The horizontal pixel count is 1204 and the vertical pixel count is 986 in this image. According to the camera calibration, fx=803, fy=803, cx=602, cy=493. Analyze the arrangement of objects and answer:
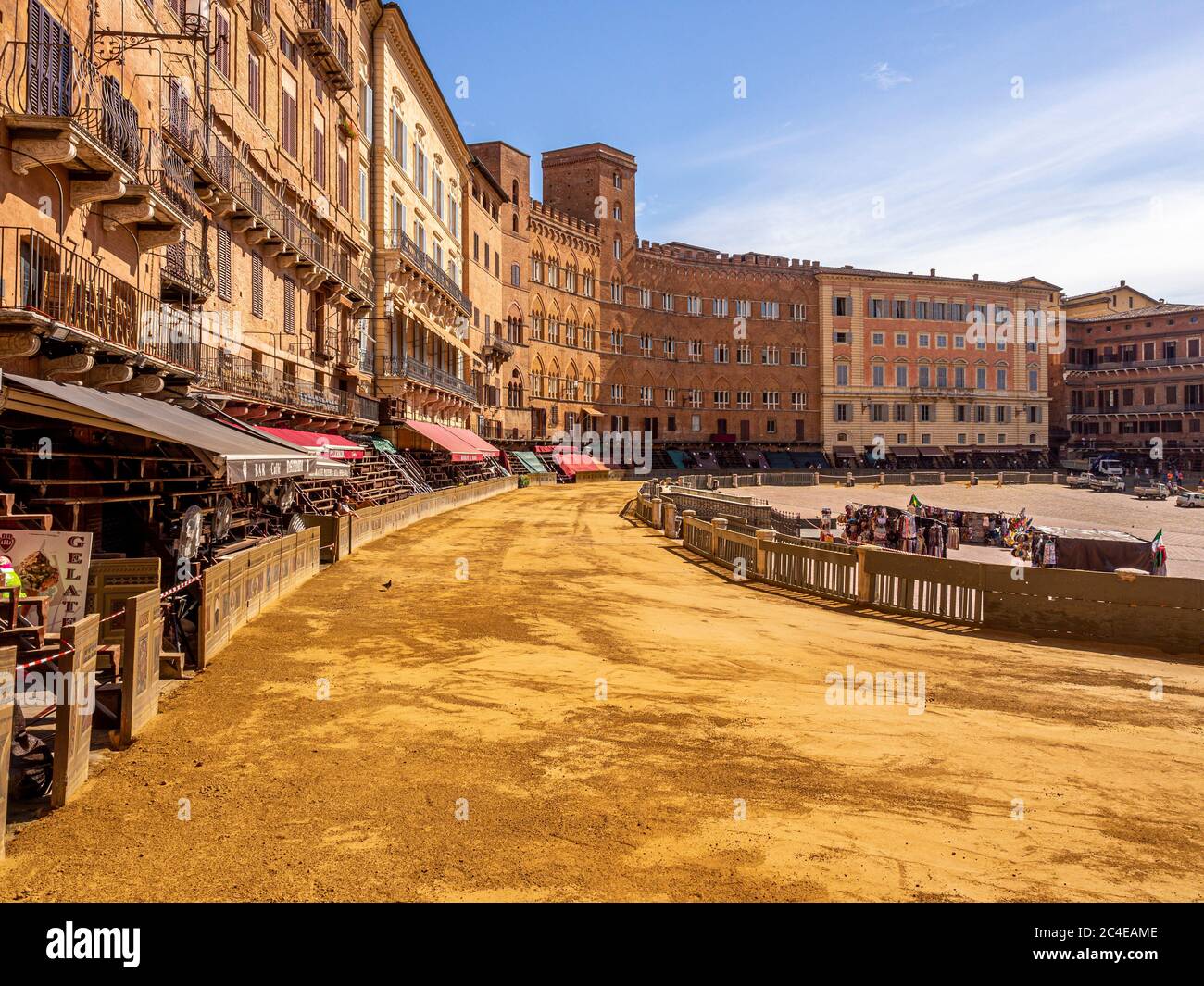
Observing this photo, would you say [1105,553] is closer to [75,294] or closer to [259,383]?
[259,383]

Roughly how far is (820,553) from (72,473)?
13.8 metres

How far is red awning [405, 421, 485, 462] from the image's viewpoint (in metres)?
40.1

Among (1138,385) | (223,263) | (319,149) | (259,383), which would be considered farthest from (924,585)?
(1138,385)

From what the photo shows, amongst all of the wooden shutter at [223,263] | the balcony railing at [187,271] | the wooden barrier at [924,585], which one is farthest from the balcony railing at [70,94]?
the wooden barrier at [924,585]

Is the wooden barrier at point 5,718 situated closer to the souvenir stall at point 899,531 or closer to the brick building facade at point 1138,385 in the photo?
the souvenir stall at point 899,531

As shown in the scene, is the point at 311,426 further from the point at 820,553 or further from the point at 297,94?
the point at 820,553

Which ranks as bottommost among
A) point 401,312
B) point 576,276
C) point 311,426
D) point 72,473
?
point 72,473

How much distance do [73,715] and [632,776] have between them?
4.29 metres

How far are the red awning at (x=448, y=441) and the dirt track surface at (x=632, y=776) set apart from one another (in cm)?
2798

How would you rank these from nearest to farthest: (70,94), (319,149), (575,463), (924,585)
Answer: (70,94) < (924,585) < (319,149) < (575,463)

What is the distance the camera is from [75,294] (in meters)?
14.3

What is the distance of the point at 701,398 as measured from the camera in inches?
3226

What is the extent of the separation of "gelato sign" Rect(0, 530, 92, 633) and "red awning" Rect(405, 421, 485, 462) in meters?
31.5
